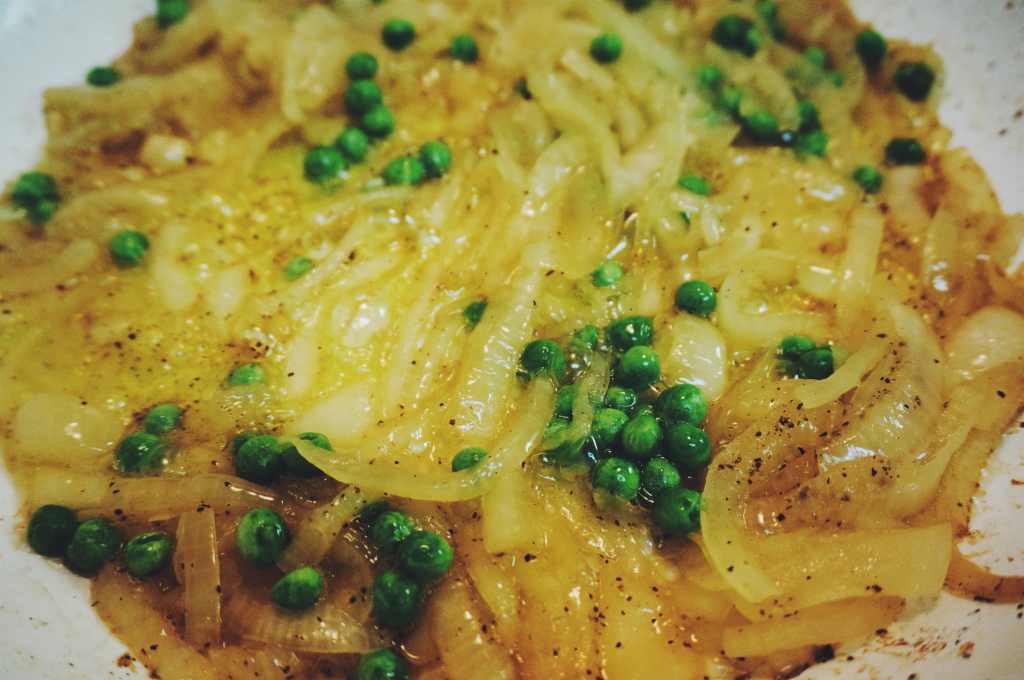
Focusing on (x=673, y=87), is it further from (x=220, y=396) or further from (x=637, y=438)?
(x=220, y=396)

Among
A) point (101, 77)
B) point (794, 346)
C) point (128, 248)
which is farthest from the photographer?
point (101, 77)

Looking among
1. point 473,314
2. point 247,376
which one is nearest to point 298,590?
point 247,376

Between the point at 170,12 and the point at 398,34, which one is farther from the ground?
the point at 398,34

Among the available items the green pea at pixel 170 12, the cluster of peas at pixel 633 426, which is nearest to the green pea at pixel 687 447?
the cluster of peas at pixel 633 426

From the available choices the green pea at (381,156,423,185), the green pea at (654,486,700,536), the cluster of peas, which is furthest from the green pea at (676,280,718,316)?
the green pea at (381,156,423,185)

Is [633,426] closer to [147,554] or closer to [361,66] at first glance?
[147,554]

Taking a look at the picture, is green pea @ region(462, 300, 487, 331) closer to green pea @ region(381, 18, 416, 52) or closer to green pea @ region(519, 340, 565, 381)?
green pea @ region(519, 340, 565, 381)
